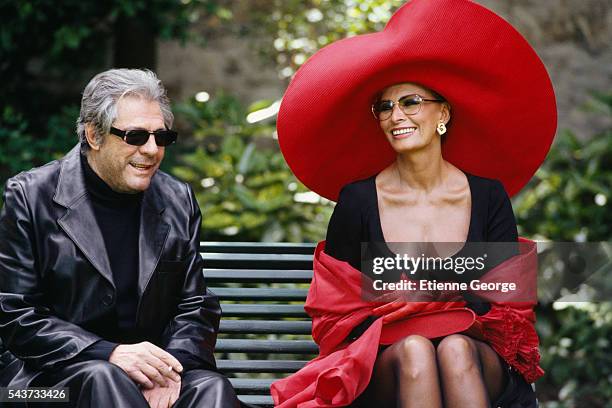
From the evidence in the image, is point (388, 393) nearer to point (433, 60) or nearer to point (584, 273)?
point (433, 60)

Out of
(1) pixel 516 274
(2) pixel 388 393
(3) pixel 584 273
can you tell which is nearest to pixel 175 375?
(2) pixel 388 393

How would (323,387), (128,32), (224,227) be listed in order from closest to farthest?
(323,387)
(224,227)
(128,32)

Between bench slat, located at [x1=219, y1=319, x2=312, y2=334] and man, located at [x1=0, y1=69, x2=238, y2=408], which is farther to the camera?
bench slat, located at [x1=219, y1=319, x2=312, y2=334]

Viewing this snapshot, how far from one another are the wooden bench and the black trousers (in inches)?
27.3

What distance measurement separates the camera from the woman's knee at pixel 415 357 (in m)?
3.18

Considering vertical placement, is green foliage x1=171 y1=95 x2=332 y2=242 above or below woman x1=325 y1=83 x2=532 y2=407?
below

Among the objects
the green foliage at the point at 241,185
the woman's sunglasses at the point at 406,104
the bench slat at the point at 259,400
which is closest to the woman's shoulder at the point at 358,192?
the woman's sunglasses at the point at 406,104

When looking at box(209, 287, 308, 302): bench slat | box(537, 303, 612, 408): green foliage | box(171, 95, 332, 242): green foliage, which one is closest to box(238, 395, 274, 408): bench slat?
box(209, 287, 308, 302): bench slat

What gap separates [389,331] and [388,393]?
0.21 meters

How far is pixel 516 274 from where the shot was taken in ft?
11.3

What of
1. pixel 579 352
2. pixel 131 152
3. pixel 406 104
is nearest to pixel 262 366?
pixel 131 152

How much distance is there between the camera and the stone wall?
7.42 m

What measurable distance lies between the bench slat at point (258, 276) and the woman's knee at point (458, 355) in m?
1.02

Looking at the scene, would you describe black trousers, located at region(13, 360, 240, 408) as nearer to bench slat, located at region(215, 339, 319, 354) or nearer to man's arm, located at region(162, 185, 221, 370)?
man's arm, located at region(162, 185, 221, 370)
